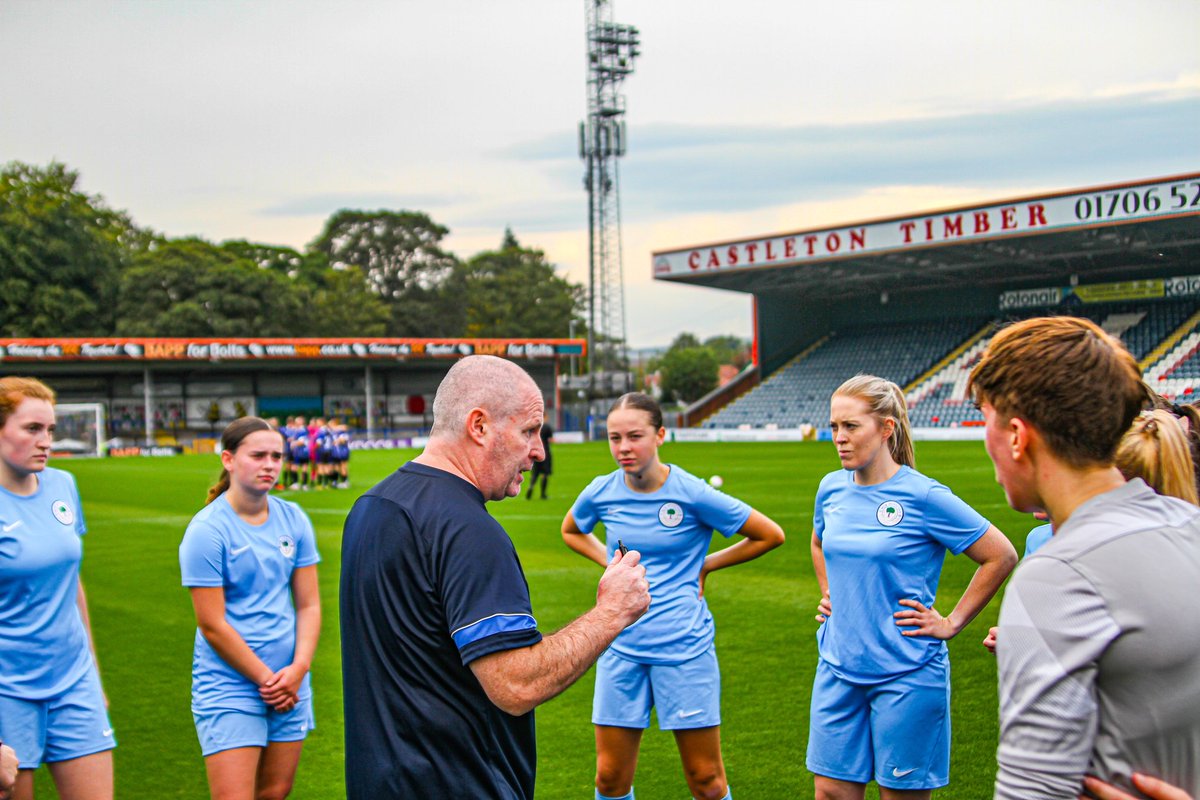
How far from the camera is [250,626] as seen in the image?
4.36 m

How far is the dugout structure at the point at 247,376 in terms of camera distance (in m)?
50.8

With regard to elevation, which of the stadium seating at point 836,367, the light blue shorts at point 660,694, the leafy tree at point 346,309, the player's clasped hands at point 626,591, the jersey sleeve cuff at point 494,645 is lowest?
the light blue shorts at point 660,694

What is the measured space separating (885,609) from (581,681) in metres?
4.48

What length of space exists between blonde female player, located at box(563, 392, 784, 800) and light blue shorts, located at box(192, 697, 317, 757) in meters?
1.43

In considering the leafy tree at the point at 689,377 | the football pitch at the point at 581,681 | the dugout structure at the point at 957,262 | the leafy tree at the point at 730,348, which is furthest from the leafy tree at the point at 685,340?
the football pitch at the point at 581,681

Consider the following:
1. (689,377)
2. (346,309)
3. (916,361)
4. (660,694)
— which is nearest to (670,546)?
(660,694)

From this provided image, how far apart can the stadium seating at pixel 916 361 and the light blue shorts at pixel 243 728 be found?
3234 cm

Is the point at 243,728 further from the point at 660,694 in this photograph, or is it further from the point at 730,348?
the point at 730,348

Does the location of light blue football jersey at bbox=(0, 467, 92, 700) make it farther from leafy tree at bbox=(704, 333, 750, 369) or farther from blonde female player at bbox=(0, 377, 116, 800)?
leafy tree at bbox=(704, 333, 750, 369)

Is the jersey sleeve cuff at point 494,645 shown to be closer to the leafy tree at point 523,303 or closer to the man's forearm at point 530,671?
the man's forearm at point 530,671

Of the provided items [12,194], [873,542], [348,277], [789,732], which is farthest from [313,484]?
[12,194]

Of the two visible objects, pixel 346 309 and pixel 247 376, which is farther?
pixel 346 309

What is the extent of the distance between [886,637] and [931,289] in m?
43.9

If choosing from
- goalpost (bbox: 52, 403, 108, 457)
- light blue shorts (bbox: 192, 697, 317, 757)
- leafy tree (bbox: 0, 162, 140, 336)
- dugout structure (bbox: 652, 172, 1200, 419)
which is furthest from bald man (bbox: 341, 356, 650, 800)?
leafy tree (bbox: 0, 162, 140, 336)
